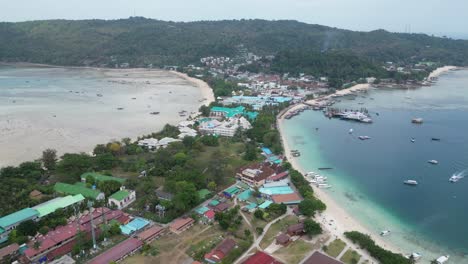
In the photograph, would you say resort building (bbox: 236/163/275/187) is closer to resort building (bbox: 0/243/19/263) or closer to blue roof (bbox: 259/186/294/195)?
blue roof (bbox: 259/186/294/195)

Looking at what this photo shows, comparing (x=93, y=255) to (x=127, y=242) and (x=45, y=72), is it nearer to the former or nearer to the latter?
(x=127, y=242)

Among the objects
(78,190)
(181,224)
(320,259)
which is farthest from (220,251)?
(78,190)

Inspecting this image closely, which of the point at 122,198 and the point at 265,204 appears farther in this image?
the point at 265,204

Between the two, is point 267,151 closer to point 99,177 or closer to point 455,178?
point 99,177

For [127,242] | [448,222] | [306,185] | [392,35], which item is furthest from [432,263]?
[392,35]

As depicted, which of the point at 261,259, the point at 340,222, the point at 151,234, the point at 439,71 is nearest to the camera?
the point at 261,259

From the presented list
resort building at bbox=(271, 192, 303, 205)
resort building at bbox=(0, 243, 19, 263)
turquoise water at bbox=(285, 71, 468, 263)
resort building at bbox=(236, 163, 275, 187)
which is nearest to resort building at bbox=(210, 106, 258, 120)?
turquoise water at bbox=(285, 71, 468, 263)
